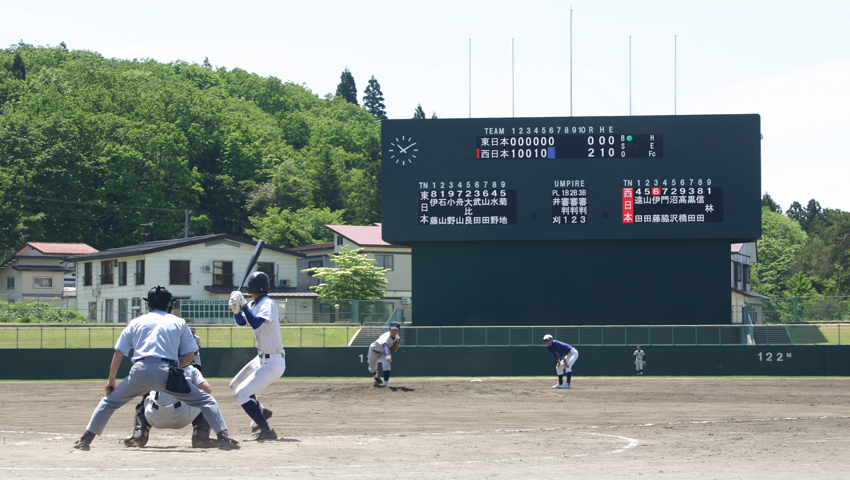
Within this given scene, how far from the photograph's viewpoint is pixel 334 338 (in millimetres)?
32812

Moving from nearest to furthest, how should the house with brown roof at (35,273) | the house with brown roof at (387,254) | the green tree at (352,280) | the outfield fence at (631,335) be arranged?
1. the outfield fence at (631,335)
2. the green tree at (352,280)
3. the house with brown roof at (387,254)
4. the house with brown roof at (35,273)

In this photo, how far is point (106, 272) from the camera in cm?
5106

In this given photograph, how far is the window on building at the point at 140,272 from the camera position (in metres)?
48.5

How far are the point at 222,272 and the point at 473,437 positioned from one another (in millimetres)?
41742

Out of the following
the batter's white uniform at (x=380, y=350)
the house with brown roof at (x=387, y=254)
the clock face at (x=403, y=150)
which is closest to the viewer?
the batter's white uniform at (x=380, y=350)

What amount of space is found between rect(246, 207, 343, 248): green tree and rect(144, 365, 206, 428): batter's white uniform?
59.0 metres

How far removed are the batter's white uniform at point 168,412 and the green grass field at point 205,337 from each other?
22189 millimetres

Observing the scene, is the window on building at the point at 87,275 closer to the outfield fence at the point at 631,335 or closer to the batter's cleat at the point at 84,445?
the outfield fence at the point at 631,335

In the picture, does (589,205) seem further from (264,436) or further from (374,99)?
(374,99)

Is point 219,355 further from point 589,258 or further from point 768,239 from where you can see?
point 768,239

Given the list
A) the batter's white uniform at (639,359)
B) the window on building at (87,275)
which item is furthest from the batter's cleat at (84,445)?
the window on building at (87,275)

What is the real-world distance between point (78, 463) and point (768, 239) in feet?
350

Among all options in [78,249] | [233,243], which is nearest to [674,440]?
[233,243]

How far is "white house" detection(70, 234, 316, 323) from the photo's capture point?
160 ft
